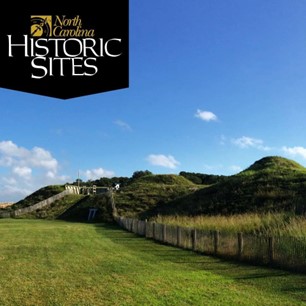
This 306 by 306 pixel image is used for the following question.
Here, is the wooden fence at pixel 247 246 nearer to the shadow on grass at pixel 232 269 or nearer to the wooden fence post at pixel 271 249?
the wooden fence post at pixel 271 249

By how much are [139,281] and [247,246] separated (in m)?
6.00

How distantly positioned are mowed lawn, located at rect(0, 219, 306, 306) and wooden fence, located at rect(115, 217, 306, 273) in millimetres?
741

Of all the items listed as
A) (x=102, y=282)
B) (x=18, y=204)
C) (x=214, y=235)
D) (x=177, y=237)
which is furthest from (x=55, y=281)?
(x=18, y=204)

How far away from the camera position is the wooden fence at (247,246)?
15180 mm

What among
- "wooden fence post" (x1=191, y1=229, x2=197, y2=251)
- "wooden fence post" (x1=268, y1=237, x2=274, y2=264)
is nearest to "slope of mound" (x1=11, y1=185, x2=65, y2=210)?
"wooden fence post" (x1=191, y1=229, x2=197, y2=251)

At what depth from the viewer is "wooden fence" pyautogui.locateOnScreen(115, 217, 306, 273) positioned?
15180 mm

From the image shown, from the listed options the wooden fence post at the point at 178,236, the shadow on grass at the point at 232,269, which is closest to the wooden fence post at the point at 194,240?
the shadow on grass at the point at 232,269

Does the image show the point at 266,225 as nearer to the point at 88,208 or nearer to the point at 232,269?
the point at 232,269

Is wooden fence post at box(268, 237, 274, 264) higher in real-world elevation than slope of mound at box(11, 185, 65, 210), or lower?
lower

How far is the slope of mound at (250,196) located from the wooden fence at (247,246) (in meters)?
16.6

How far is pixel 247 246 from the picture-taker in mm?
17250

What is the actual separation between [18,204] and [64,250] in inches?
2661

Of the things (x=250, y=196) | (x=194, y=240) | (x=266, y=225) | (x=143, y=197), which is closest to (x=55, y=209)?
(x=143, y=197)

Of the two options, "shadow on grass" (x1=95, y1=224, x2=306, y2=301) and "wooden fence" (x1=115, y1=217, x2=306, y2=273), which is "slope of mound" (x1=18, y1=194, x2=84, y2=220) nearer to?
"wooden fence" (x1=115, y1=217, x2=306, y2=273)
